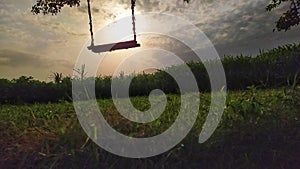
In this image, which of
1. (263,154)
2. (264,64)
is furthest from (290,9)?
(263,154)

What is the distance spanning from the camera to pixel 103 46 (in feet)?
27.0

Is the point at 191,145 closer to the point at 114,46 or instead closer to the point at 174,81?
the point at 114,46

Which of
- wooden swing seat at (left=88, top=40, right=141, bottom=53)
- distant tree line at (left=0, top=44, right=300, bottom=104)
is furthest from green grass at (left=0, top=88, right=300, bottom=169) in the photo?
distant tree line at (left=0, top=44, right=300, bottom=104)

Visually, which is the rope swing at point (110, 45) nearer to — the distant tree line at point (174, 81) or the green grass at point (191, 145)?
the green grass at point (191, 145)

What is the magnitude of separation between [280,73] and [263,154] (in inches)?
397

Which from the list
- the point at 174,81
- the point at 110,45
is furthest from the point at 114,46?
the point at 174,81

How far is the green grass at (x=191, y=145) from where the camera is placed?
3729 mm

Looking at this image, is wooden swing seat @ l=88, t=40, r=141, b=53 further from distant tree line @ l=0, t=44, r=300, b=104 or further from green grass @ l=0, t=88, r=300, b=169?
distant tree line @ l=0, t=44, r=300, b=104

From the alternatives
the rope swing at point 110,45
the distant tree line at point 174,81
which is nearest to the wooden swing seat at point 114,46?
the rope swing at point 110,45

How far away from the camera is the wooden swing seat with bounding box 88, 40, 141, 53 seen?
8.07 m

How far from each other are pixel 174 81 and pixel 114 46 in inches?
233

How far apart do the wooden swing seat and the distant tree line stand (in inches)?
189

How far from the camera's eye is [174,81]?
13.9m

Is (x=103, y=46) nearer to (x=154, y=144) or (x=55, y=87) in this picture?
(x=154, y=144)
